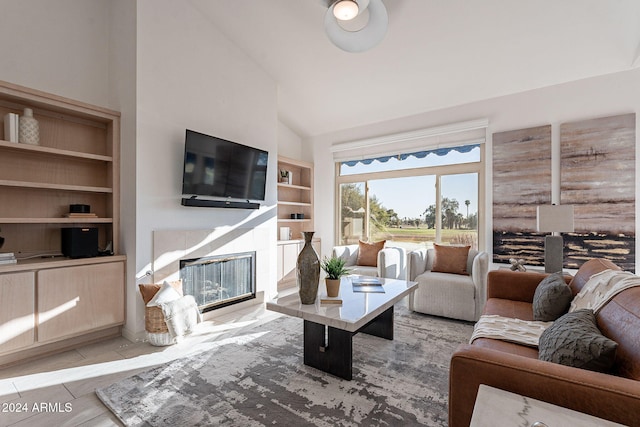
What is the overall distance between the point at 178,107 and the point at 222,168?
753 mm

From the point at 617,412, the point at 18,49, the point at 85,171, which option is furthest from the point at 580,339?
the point at 18,49

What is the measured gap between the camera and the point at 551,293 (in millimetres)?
1987

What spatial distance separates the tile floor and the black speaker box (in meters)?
0.82

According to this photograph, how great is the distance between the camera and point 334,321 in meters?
1.87

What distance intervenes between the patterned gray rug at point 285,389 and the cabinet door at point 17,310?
956 millimetres

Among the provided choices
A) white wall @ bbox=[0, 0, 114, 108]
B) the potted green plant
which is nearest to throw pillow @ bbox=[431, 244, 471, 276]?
the potted green plant

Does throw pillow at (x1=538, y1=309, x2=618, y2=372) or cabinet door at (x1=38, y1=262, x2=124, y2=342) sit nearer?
throw pillow at (x1=538, y1=309, x2=618, y2=372)

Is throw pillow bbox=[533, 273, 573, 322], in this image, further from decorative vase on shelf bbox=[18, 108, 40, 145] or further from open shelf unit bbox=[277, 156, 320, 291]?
decorative vase on shelf bbox=[18, 108, 40, 145]

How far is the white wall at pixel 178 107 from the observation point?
111 inches

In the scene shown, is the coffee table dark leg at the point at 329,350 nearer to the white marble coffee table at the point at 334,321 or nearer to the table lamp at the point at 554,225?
the white marble coffee table at the point at 334,321

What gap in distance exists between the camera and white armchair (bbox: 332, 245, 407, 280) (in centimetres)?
384

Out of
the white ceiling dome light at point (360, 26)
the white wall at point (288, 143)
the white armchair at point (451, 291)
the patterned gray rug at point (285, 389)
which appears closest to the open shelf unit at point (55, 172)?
the patterned gray rug at point (285, 389)

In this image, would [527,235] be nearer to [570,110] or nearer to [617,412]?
[570,110]

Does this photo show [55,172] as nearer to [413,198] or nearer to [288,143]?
[288,143]
